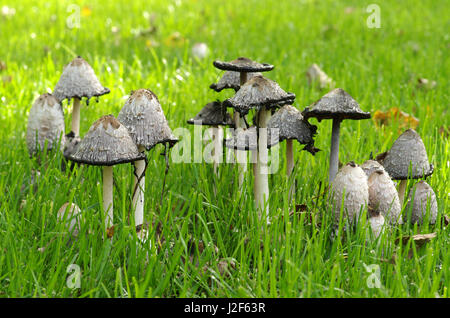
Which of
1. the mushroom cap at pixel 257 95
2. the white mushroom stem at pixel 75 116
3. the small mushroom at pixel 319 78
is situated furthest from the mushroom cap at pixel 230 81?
the small mushroom at pixel 319 78

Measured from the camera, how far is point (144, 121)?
87.5 inches

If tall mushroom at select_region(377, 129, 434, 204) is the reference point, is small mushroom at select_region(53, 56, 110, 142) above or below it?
above

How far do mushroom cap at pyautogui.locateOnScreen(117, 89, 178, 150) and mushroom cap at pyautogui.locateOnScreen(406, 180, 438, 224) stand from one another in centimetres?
110

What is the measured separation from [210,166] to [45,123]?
97 cm

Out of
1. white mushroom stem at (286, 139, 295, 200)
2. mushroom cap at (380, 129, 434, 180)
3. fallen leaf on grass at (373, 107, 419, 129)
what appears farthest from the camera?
fallen leaf on grass at (373, 107, 419, 129)

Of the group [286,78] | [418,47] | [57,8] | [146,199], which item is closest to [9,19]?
[57,8]

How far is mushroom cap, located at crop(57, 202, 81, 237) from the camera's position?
222 cm

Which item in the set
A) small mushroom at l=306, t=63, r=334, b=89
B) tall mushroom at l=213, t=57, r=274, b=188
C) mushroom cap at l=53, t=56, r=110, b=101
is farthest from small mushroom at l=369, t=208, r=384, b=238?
small mushroom at l=306, t=63, r=334, b=89

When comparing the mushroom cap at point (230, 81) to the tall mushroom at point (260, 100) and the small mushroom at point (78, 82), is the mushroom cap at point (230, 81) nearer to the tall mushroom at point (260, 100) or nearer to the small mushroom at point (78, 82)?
the tall mushroom at point (260, 100)

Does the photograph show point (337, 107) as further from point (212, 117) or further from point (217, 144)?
point (217, 144)

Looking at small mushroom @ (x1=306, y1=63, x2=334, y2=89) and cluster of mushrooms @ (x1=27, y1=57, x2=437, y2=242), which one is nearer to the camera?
cluster of mushrooms @ (x1=27, y1=57, x2=437, y2=242)

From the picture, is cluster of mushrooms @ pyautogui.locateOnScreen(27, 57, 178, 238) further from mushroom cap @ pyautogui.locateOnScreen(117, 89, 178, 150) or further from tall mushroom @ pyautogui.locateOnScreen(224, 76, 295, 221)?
tall mushroom @ pyautogui.locateOnScreen(224, 76, 295, 221)

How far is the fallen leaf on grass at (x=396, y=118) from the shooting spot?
3752 mm

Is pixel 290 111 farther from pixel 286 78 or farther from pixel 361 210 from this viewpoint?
pixel 286 78
